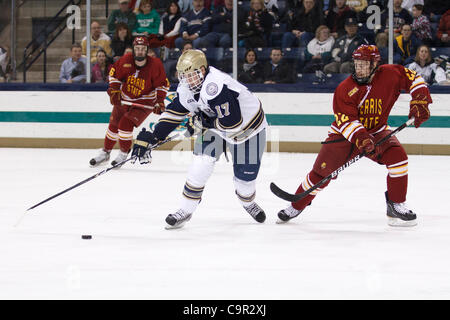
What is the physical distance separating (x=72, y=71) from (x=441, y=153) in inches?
160

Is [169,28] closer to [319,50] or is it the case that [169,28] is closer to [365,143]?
[319,50]

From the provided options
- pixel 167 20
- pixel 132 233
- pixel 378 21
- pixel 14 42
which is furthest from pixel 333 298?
pixel 14 42

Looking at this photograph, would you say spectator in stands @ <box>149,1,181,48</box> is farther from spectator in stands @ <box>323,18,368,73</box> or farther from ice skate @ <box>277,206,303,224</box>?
ice skate @ <box>277,206,303,224</box>

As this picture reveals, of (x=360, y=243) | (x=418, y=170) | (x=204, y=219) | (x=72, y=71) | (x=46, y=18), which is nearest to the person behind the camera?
(x=360, y=243)

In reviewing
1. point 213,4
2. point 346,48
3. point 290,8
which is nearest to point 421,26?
point 346,48

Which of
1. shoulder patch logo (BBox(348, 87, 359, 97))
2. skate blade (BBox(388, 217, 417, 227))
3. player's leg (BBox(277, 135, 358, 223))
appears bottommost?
skate blade (BBox(388, 217, 417, 227))

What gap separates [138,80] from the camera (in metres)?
7.11

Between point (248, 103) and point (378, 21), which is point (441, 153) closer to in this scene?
point (378, 21)

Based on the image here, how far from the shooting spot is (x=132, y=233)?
4.14m

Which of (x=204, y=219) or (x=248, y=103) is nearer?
(x=248, y=103)

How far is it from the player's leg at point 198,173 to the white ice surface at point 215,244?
0.08 meters

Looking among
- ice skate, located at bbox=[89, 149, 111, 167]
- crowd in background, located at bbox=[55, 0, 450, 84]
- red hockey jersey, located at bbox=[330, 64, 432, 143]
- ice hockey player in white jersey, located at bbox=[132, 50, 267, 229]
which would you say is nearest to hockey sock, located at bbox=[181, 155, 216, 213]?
ice hockey player in white jersey, located at bbox=[132, 50, 267, 229]

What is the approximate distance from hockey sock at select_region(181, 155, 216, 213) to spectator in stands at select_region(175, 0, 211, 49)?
4.36 metres

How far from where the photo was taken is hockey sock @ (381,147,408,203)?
430cm
